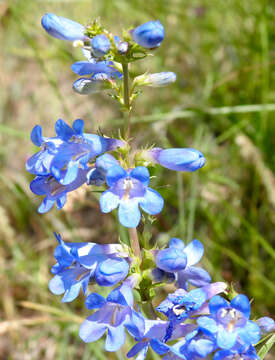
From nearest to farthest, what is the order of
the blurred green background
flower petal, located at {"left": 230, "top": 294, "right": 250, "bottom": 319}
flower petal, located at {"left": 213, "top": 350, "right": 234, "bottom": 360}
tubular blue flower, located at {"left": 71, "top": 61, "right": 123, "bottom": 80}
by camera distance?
flower petal, located at {"left": 213, "top": 350, "right": 234, "bottom": 360}, flower petal, located at {"left": 230, "top": 294, "right": 250, "bottom": 319}, tubular blue flower, located at {"left": 71, "top": 61, "right": 123, "bottom": 80}, the blurred green background

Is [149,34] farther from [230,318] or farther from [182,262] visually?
[230,318]

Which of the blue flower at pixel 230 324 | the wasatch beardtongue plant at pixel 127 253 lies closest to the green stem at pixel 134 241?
the wasatch beardtongue plant at pixel 127 253

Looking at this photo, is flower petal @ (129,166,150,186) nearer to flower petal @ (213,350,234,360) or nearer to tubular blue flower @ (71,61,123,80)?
tubular blue flower @ (71,61,123,80)

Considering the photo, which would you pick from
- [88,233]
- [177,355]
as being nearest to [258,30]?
[88,233]

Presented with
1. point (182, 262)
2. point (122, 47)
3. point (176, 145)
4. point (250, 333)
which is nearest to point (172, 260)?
point (182, 262)

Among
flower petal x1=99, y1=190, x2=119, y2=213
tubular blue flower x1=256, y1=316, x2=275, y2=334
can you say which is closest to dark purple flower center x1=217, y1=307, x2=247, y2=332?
tubular blue flower x1=256, y1=316, x2=275, y2=334

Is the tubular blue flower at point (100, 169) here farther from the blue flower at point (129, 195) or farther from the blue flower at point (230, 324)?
the blue flower at point (230, 324)
